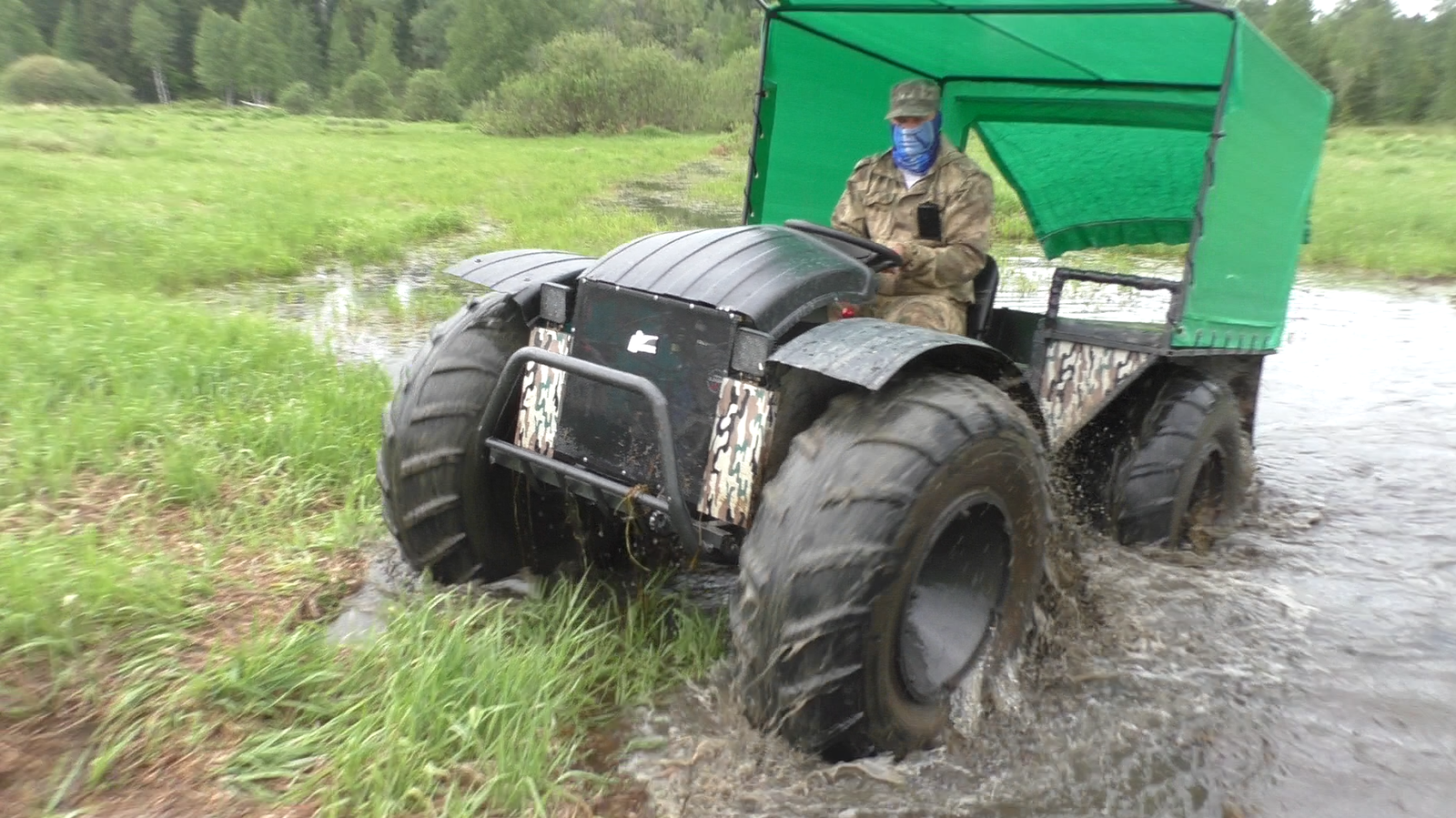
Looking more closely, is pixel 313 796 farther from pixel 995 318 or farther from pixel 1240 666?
pixel 995 318

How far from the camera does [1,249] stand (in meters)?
7.83

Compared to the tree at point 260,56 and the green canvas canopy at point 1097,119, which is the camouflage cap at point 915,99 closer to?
the green canvas canopy at point 1097,119

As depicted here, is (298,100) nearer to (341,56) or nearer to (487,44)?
(487,44)

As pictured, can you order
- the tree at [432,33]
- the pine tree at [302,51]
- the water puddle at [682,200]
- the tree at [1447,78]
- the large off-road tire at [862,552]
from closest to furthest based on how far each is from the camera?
1. the large off-road tire at [862,552]
2. the water puddle at [682,200]
3. the tree at [1447,78]
4. the pine tree at [302,51]
5. the tree at [432,33]

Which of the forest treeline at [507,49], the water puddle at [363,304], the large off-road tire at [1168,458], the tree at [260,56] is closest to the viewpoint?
the large off-road tire at [1168,458]

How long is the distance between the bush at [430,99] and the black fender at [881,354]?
73.1m

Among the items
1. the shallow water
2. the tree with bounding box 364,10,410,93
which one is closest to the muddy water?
the shallow water

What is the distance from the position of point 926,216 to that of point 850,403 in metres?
1.73

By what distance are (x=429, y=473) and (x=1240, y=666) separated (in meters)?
2.94

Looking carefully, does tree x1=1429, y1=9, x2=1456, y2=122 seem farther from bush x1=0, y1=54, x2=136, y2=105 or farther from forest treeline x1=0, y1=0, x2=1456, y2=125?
bush x1=0, y1=54, x2=136, y2=105

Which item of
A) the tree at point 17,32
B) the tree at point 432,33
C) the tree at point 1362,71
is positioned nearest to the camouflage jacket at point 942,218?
the tree at point 1362,71

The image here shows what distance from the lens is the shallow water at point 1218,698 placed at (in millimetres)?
2629

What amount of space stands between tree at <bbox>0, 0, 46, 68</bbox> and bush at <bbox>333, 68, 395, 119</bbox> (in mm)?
20160

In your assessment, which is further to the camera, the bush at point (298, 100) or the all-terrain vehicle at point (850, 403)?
the bush at point (298, 100)
